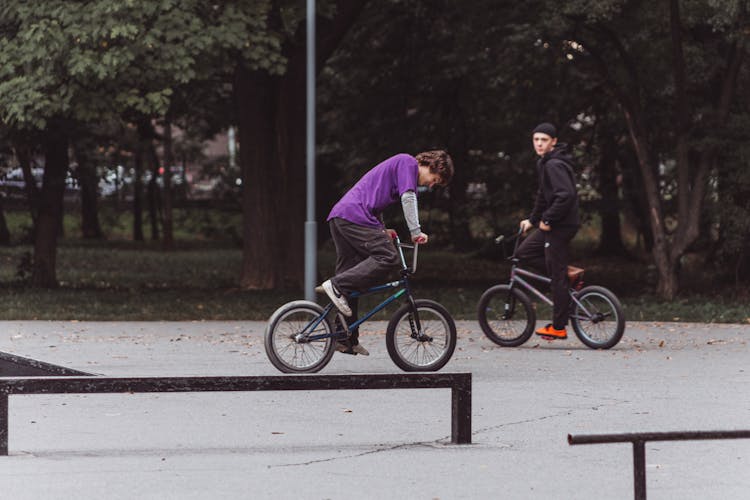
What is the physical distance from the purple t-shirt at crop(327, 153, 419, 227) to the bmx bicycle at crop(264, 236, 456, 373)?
0.30 meters

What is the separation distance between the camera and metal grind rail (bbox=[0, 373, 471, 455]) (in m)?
6.63

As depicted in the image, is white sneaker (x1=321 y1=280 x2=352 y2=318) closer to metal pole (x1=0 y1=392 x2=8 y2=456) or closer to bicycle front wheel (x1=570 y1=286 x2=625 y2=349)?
bicycle front wheel (x1=570 y1=286 x2=625 y2=349)

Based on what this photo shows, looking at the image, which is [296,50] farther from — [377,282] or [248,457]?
[248,457]

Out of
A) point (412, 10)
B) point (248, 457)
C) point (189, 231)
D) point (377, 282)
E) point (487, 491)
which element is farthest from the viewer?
point (189, 231)

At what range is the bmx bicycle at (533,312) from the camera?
39.3ft

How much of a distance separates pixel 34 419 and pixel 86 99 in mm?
9194

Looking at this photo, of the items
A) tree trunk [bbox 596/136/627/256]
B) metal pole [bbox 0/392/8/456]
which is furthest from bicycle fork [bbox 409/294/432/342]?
tree trunk [bbox 596/136/627/256]

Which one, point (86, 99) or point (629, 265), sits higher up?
point (86, 99)

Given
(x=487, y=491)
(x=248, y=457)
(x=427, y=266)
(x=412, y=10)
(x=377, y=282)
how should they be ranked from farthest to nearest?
(x=427, y=266) → (x=412, y=10) → (x=377, y=282) → (x=248, y=457) → (x=487, y=491)

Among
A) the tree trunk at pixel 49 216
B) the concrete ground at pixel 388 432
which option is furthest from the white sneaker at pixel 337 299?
the tree trunk at pixel 49 216

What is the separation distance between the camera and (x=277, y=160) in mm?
21312

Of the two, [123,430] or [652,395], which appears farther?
[652,395]

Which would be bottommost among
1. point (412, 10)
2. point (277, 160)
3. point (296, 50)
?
point (277, 160)

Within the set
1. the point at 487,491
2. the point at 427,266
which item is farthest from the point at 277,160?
the point at 487,491
